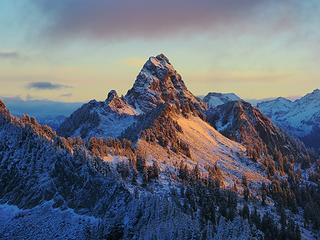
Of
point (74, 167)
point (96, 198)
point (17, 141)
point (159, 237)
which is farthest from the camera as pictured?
point (17, 141)

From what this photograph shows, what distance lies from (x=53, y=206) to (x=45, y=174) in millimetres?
13168

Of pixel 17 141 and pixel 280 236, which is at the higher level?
pixel 17 141

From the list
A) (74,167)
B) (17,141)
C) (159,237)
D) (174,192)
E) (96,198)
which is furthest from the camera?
(174,192)

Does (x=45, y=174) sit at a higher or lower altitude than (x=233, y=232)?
higher

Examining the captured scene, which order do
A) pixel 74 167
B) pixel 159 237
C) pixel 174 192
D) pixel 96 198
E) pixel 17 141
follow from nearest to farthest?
pixel 159 237 < pixel 96 198 < pixel 74 167 < pixel 17 141 < pixel 174 192

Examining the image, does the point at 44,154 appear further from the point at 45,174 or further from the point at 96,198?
the point at 96,198

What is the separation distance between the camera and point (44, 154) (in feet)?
543

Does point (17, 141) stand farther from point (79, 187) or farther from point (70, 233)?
point (70, 233)

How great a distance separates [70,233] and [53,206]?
1282 cm

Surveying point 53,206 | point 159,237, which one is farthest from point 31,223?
point 159,237

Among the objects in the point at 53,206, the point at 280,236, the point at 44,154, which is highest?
the point at 44,154

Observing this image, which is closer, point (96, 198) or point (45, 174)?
point (96, 198)

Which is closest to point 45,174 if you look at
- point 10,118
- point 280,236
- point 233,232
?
point 10,118

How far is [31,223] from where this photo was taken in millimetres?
146000
